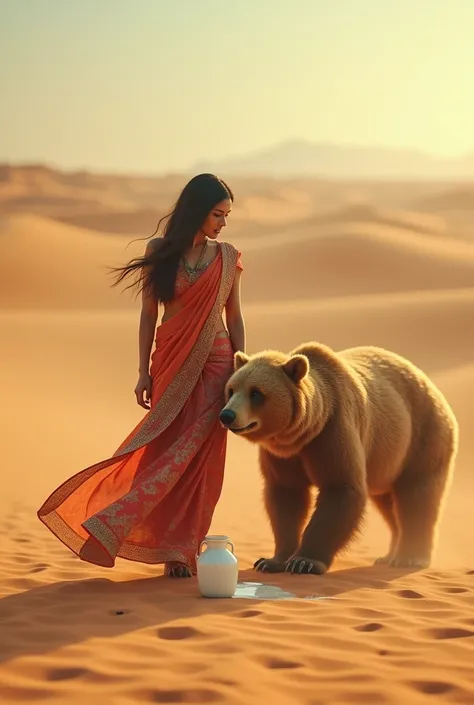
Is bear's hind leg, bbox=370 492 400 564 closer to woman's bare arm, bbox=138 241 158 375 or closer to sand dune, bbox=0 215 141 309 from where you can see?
woman's bare arm, bbox=138 241 158 375

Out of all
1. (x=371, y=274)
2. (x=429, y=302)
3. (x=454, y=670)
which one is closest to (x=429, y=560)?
(x=454, y=670)

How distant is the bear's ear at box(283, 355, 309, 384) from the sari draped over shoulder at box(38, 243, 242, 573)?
21.0 inches

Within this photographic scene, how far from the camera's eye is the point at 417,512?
784 centimetres

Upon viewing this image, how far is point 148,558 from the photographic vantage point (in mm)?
6562

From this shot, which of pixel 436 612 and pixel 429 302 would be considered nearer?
pixel 436 612

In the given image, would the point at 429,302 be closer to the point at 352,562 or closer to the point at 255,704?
the point at 352,562

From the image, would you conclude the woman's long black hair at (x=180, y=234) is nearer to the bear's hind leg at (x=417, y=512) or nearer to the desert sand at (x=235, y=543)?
the desert sand at (x=235, y=543)

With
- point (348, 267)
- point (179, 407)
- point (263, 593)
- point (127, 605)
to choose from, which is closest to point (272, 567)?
point (263, 593)

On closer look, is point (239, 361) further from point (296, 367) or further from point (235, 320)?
point (235, 320)

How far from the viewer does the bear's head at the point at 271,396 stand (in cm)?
638

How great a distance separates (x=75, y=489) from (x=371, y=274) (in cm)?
2705

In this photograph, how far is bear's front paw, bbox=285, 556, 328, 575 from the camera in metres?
6.76

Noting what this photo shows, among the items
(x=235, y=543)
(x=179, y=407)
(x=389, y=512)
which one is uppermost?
(x=179, y=407)

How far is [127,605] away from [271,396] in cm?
133
